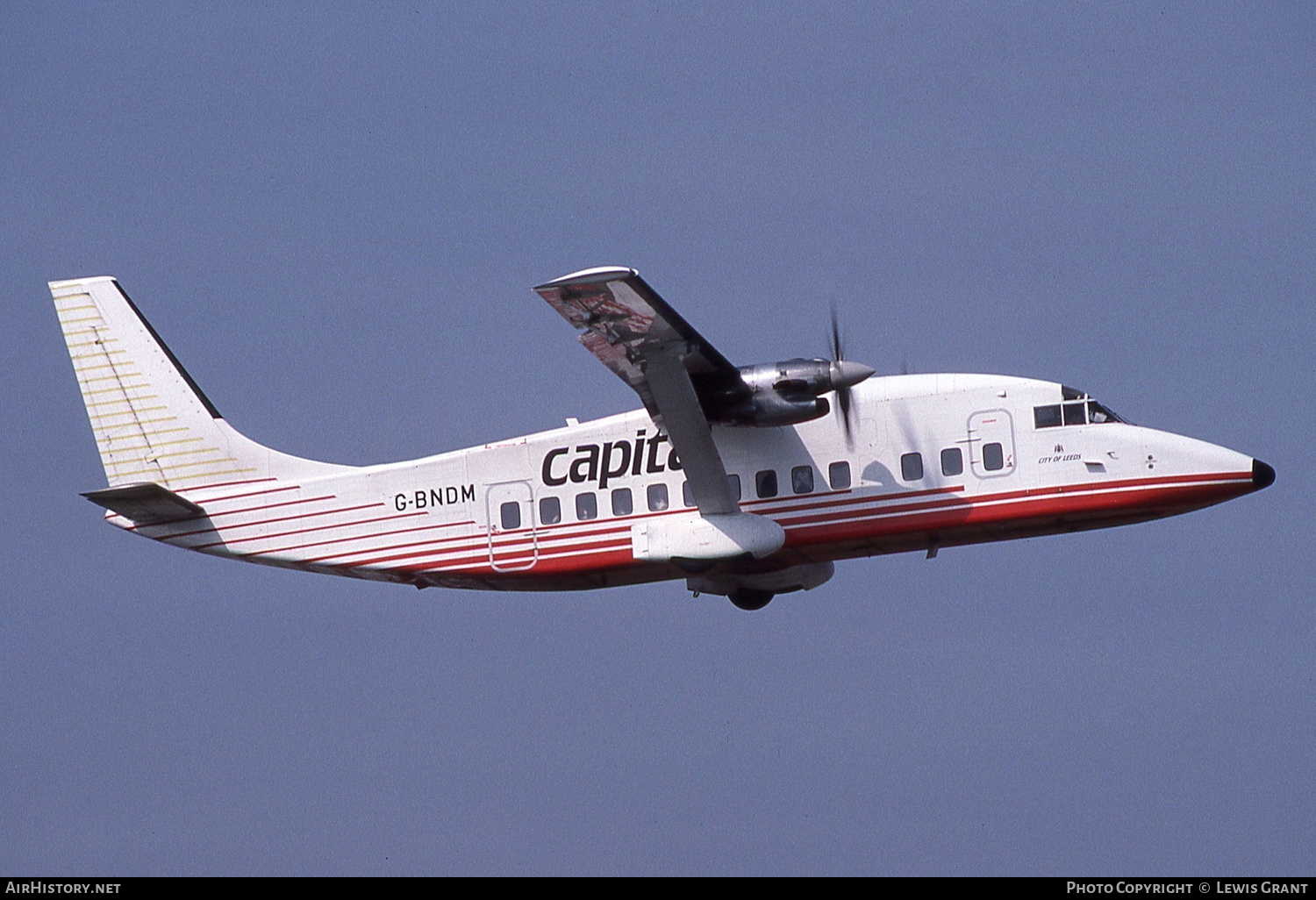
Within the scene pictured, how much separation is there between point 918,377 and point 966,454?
1366 millimetres

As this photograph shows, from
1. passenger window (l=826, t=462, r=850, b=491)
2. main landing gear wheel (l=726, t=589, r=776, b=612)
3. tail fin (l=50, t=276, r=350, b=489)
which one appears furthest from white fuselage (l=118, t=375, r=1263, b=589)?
main landing gear wheel (l=726, t=589, r=776, b=612)

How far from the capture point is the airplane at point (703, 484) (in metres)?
25.7

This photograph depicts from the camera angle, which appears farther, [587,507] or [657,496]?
[587,507]

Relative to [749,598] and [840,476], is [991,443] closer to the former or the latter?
[840,476]

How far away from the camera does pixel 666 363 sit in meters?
25.6

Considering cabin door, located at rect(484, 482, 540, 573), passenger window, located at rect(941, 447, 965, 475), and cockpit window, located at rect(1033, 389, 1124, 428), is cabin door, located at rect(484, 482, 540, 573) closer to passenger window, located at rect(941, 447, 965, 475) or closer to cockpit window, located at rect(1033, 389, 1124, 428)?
passenger window, located at rect(941, 447, 965, 475)

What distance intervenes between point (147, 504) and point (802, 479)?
10074mm

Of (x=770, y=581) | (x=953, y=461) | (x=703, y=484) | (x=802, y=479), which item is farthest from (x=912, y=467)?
(x=770, y=581)

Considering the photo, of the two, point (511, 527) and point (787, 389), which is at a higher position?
point (787, 389)

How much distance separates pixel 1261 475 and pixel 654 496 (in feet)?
27.8

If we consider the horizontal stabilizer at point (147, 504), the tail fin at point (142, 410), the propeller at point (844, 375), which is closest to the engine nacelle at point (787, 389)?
the propeller at point (844, 375)

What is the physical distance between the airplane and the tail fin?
0.43ft

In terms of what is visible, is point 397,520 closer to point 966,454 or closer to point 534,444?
point 534,444

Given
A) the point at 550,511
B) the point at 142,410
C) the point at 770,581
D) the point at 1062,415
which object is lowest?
the point at 770,581
